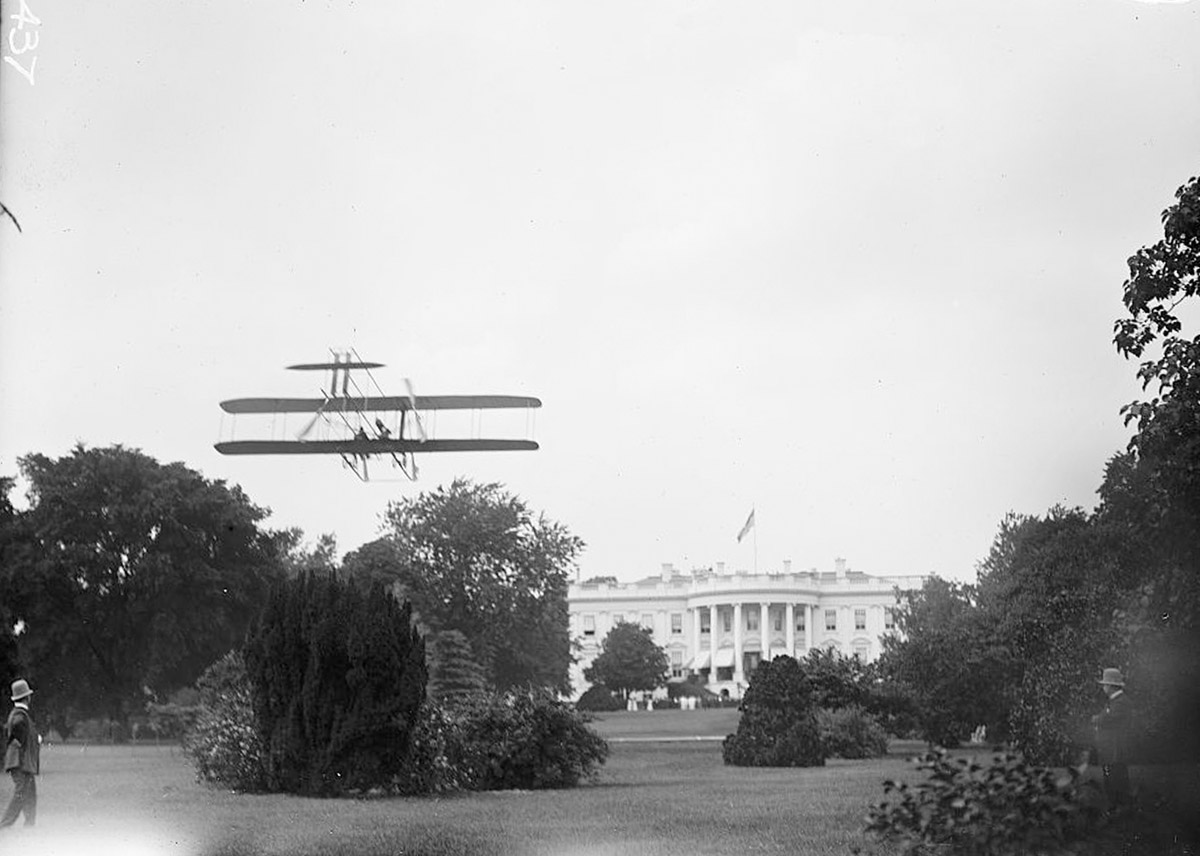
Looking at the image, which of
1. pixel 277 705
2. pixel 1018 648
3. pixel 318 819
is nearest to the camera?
pixel 1018 648

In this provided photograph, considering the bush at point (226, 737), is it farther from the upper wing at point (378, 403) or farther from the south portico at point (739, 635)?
the south portico at point (739, 635)

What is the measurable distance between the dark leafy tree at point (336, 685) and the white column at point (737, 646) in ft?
8.23

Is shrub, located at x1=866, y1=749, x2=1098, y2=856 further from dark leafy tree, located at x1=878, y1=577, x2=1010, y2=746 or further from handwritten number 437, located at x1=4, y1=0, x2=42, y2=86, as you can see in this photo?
handwritten number 437, located at x1=4, y1=0, x2=42, y2=86

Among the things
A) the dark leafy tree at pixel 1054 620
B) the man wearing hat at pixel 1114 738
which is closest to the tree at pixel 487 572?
the dark leafy tree at pixel 1054 620

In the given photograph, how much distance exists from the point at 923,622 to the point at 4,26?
26.7 ft

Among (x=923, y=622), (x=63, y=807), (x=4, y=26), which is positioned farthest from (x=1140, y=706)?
(x=4, y=26)

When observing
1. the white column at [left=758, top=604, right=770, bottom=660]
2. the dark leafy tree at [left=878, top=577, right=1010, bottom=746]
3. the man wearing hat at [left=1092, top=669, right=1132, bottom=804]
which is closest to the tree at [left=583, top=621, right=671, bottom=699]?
the white column at [left=758, top=604, right=770, bottom=660]

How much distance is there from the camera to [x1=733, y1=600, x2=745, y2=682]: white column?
970 cm

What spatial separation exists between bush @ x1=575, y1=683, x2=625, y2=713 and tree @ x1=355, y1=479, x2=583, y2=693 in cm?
20

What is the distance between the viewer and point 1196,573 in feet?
28.1

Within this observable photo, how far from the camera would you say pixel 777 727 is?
1020 centimetres

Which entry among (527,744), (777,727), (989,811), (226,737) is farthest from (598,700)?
(989,811)

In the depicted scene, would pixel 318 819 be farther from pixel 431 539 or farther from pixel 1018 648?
pixel 1018 648

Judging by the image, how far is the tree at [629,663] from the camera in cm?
1111
